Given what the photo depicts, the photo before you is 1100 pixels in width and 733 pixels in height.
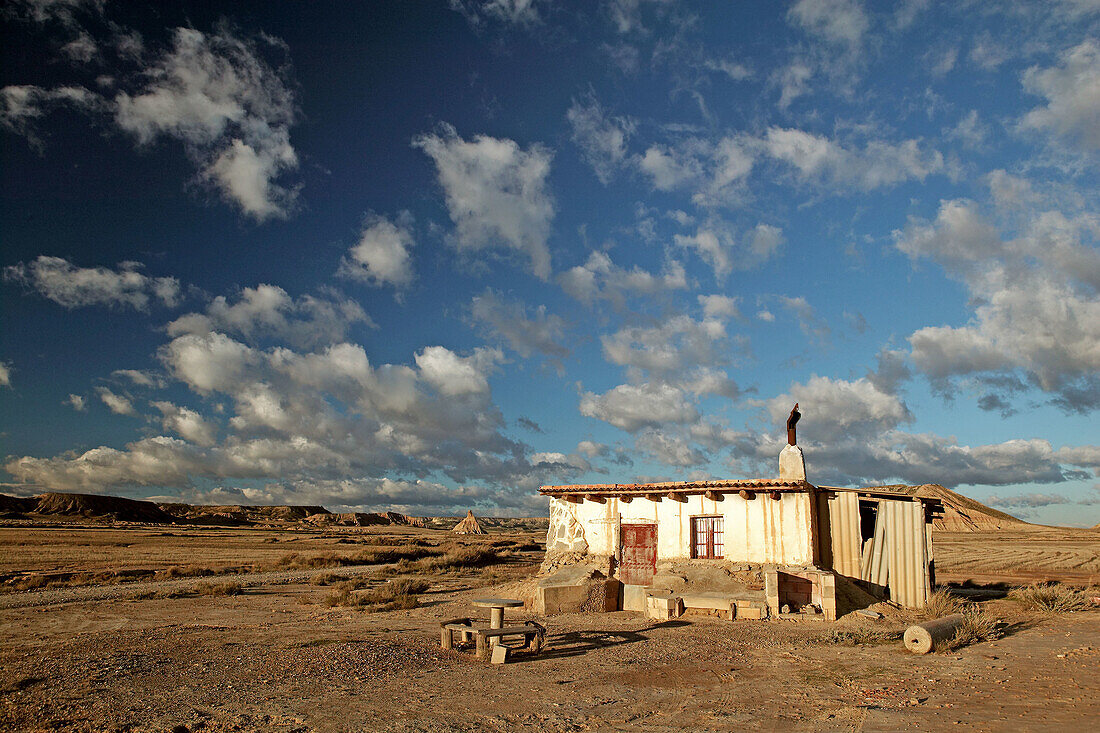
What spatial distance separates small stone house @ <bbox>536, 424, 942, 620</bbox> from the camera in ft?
51.5

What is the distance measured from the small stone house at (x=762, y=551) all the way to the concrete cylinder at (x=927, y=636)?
348 cm

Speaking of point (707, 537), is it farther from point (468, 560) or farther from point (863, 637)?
point (468, 560)

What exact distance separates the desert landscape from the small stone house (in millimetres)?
646

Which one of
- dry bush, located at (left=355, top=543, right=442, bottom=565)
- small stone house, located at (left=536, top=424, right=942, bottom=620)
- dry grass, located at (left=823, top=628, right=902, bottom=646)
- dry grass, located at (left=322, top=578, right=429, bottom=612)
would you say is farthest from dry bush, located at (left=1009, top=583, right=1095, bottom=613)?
dry bush, located at (left=355, top=543, right=442, bottom=565)

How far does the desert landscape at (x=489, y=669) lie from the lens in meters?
7.77

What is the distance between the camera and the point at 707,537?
17766 millimetres

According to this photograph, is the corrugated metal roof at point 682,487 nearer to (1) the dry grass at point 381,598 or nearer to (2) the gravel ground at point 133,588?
(1) the dry grass at point 381,598

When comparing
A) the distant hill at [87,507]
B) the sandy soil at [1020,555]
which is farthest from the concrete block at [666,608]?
the distant hill at [87,507]

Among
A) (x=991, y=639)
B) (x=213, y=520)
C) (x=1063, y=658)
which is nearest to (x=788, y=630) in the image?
(x=991, y=639)

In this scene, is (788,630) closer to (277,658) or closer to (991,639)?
(991,639)

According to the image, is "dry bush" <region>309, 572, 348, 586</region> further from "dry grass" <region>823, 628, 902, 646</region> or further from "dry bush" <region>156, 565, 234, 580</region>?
"dry grass" <region>823, 628, 902, 646</region>

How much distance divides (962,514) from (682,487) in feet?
187

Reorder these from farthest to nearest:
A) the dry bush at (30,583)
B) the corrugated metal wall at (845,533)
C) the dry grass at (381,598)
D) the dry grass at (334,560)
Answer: the dry grass at (334,560) < the dry bush at (30,583) < the dry grass at (381,598) < the corrugated metal wall at (845,533)

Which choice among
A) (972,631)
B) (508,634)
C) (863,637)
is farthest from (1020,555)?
(508,634)
